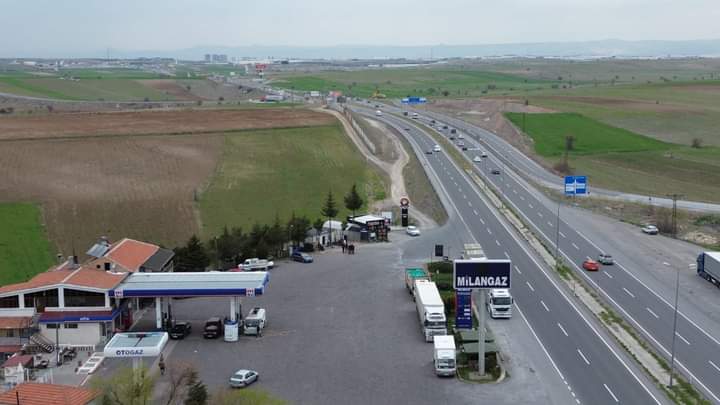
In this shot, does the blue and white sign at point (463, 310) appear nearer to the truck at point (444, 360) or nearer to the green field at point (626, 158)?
the truck at point (444, 360)

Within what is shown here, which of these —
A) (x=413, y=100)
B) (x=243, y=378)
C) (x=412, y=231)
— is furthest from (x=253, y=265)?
(x=413, y=100)

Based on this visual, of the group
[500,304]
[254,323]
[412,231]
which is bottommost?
[254,323]

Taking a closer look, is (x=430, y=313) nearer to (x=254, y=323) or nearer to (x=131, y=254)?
(x=254, y=323)

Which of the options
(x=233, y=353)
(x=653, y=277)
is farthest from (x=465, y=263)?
(x=653, y=277)

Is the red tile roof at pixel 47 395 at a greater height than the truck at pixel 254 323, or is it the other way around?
the red tile roof at pixel 47 395

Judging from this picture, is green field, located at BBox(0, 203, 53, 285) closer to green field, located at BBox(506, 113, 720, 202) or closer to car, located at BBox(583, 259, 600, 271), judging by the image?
car, located at BBox(583, 259, 600, 271)

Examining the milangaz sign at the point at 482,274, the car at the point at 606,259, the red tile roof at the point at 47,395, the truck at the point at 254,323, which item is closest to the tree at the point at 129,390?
the red tile roof at the point at 47,395

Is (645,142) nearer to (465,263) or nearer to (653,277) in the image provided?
(653,277)
